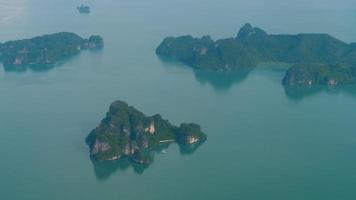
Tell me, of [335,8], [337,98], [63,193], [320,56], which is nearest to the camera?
[63,193]

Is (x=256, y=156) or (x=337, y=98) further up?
(x=337, y=98)

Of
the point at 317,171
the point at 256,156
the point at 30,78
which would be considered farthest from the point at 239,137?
the point at 30,78

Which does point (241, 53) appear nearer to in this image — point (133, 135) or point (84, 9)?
point (133, 135)

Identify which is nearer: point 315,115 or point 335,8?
point 315,115

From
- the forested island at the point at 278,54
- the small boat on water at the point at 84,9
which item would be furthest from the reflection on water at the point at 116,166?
the small boat on water at the point at 84,9

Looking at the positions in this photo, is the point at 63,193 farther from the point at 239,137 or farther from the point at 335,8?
the point at 335,8

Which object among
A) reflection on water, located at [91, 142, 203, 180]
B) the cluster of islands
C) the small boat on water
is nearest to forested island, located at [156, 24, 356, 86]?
the cluster of islands

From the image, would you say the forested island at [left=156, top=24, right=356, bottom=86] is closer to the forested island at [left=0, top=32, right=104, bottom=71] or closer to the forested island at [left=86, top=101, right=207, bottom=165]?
A: the forested island at [left=0, top=32, right=104, bottom=71]

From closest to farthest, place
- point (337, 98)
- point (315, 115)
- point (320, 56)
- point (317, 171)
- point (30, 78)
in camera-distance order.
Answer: point (317, 171)
point (315, 115)
point (337, 98)
point (30, 78)
point (320, 56)
